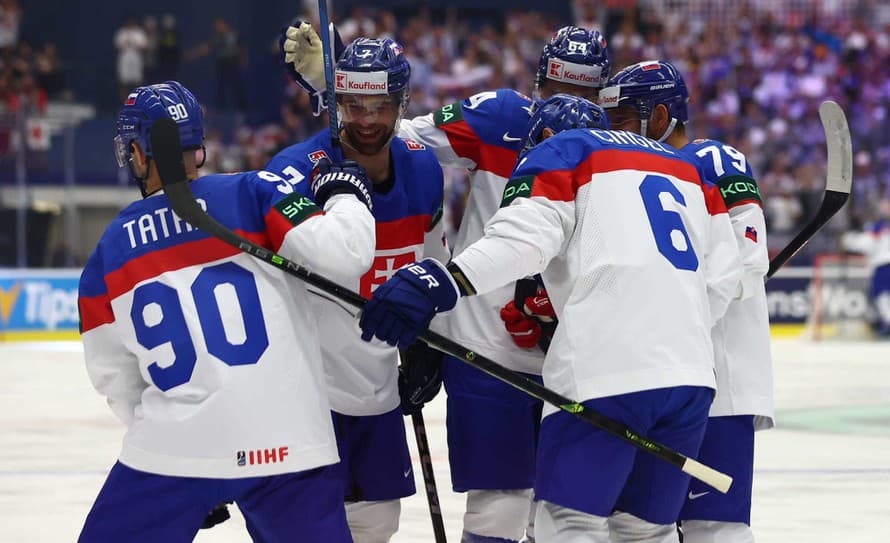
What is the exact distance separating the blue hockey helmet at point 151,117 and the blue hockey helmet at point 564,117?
76cm

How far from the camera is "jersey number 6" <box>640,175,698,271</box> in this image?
309cm

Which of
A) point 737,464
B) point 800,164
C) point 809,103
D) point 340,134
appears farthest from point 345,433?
point 809,103

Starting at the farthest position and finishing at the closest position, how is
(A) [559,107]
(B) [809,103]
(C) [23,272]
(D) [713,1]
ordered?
(D) [713,1] → (B) [809,103] → (C) [23,272] → (A) [559,107]

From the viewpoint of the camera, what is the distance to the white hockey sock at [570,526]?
3031mm

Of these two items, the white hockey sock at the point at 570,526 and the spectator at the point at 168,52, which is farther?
the spectator at the point at 168,52

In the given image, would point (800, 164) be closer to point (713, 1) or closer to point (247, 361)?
point (713, 1)

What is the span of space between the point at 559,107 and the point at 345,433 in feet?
3.35

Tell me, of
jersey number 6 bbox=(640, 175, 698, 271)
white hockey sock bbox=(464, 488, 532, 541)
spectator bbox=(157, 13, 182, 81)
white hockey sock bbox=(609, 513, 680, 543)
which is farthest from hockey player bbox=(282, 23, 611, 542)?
spectator bbox=(157, 13, 182, 81)

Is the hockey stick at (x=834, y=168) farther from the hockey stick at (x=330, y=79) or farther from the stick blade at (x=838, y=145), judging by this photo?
the hockey stick at (x=330, y=79)

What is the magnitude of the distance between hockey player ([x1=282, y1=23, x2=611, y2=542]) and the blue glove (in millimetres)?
842

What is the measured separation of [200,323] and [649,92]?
143 cm

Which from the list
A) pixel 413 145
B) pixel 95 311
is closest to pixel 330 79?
pixel 413 145

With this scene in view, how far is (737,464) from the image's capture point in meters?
3.52

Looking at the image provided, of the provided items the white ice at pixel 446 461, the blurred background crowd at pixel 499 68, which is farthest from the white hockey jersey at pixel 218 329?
the blurred background crowd at pixel 499 68
